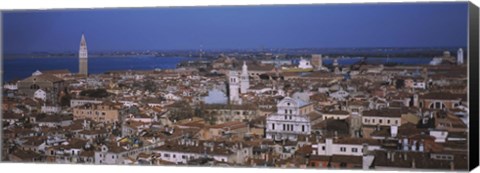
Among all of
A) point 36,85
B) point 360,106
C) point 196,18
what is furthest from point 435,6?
point 36,85

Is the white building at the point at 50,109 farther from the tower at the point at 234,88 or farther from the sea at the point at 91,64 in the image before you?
the tower at the point at 234,88

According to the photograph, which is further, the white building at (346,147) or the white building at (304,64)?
the white building at (304,64)

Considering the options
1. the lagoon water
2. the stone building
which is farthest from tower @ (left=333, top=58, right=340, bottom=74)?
the stone building

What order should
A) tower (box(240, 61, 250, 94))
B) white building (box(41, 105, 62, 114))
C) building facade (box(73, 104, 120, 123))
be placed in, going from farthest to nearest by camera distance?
white building (box(41, 105, 62, 114)) < building facade (box(73, 104, 120, 123)) < tower (box(240, 61, 250, 94))

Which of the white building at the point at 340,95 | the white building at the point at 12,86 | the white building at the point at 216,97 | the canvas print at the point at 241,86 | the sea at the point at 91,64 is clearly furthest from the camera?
the white building at the point at 12,86

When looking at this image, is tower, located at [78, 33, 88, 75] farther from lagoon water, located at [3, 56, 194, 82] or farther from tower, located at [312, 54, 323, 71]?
tower, located at [312, 54, 323, 71]

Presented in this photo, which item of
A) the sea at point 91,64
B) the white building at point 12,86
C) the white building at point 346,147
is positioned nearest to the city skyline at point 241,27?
the sea at point 91,64
